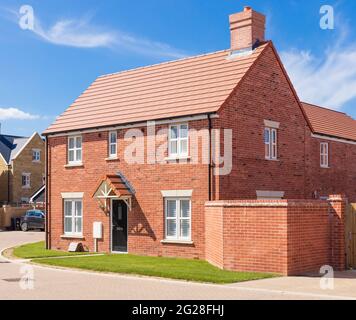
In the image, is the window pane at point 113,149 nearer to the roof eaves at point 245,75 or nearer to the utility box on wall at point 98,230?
the utility box on wall at point 98,230

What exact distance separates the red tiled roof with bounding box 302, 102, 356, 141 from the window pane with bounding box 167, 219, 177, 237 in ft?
35.1

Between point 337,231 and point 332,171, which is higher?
point 332,171

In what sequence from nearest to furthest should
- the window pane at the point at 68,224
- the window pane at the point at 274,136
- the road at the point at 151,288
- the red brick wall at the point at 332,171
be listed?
1. the road at the point at 151,288
2. the window pane at the point at 274,136
3. the window pane at the point at 68,224
4. the red brick wall at the point at 332,171

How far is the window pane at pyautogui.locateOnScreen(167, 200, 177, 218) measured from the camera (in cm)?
2129

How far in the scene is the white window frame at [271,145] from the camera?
900 inches

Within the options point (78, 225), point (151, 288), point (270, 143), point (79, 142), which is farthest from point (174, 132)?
point (151, 288)

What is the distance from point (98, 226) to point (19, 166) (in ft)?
112

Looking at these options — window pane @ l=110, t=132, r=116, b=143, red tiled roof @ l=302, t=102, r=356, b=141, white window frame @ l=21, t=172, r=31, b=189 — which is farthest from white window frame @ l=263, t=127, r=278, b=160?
white window frame @ l=21, t=172, r=31, b=189

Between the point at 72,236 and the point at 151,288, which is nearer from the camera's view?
the point at 151,288

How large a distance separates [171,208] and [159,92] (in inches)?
208

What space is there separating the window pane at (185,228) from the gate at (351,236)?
5.90m

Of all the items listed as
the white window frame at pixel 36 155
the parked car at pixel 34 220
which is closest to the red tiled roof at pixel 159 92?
the parked car at pixel 34 220

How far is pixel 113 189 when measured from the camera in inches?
883

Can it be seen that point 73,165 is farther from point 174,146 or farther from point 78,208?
point 174,146
